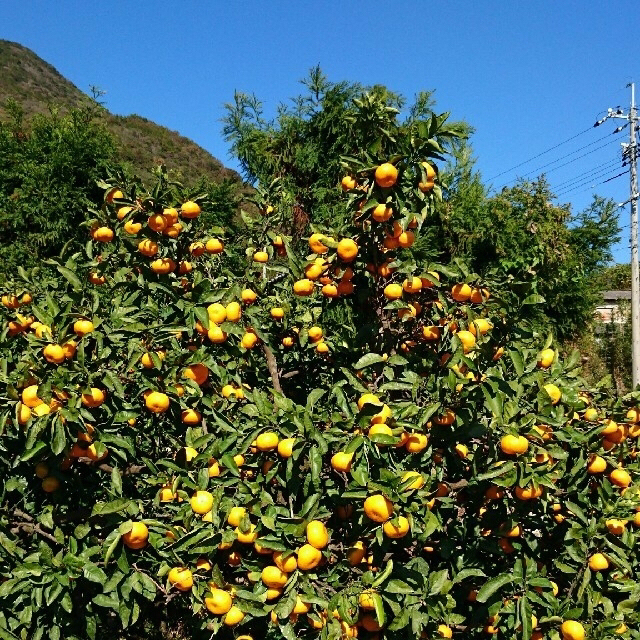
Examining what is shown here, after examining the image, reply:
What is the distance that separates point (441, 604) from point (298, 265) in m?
1.15

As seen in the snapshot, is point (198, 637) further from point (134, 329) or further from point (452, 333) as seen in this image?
point (452, 333)

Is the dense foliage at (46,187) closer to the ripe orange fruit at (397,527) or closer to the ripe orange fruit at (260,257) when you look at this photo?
the ripe orange fruit at (260,257)

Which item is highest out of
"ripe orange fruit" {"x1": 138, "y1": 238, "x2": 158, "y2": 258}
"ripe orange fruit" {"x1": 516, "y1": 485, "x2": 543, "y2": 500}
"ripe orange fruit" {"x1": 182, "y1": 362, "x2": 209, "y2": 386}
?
"ripe orange fruit" {"x1": 138, "y1": 238, "x2": 158, "y2": 258}

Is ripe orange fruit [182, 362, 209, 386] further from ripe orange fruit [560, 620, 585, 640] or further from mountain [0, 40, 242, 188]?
mountain [0, 40, 242, 188]

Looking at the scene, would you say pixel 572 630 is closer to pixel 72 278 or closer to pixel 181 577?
pixel 181 577

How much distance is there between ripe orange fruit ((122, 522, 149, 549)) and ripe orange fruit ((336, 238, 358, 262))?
941 millimetres

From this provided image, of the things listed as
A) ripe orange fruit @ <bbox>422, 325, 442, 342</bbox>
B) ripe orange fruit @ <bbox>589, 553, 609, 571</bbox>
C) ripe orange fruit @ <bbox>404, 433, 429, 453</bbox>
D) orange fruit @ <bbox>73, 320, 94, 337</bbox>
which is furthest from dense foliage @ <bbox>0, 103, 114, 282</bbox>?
ripe orange fruit @ <bbox>589, 553, 609, 571</bbox>

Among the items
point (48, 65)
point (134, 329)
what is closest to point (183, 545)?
point (134, 329)

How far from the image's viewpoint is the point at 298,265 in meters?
2.07

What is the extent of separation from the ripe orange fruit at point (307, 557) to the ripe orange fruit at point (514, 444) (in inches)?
21.5

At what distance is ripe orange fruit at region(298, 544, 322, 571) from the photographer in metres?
1.38

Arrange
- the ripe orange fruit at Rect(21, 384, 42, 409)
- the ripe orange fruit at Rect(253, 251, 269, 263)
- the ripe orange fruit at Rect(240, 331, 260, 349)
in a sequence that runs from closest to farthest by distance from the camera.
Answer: the ripe orange fruit at Rect(21, 384, 42, 409) < the ripe orange fruit at Rect(240, 331, 260, 349) < the ripe orange fruit at Rect(253, 251, 269, 263)

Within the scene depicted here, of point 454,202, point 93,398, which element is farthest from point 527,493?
point 454,202

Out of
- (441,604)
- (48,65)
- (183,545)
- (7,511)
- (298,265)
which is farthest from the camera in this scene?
(48,65)
